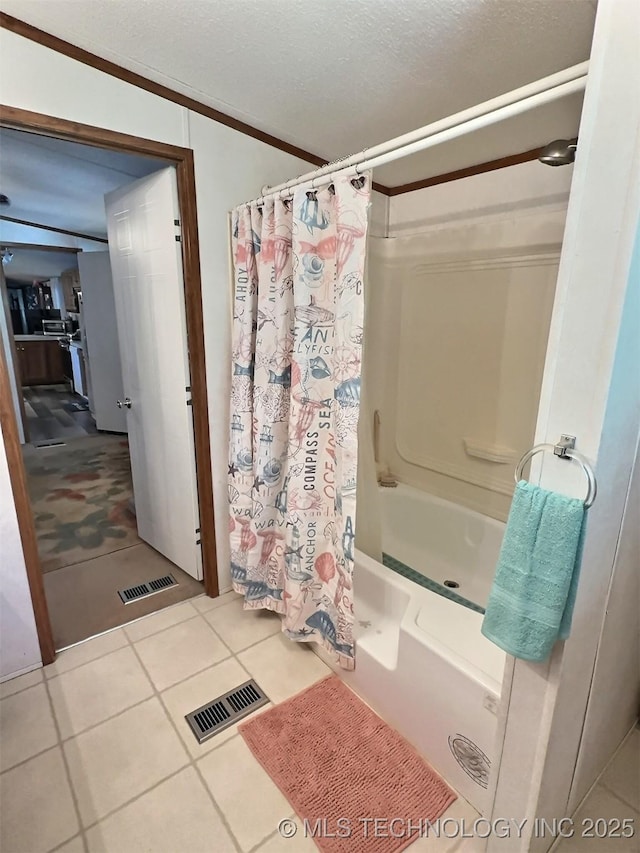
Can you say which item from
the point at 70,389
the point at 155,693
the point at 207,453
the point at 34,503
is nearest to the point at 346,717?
the point at 155,693

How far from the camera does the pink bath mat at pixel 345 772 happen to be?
1.31 metres

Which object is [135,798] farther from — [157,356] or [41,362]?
Result: [41,362]

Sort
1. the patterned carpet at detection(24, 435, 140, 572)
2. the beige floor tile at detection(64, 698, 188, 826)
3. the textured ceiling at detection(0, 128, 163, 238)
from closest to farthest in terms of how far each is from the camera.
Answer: the beige floor tile at detection(64, 698, 188, 826), the textured ceiling at detection(0, 128, 163, 238), the patterned carpet at detection(24, 435, 140, 572)

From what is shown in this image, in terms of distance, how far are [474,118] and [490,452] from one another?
160cm

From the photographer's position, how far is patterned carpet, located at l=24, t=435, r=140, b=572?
9.07ft

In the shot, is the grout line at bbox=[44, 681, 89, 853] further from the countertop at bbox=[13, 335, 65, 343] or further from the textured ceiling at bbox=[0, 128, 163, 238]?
the countertop at bbox=[13, 335, 65, 343]

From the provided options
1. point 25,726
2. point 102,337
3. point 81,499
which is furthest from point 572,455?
point 102,337

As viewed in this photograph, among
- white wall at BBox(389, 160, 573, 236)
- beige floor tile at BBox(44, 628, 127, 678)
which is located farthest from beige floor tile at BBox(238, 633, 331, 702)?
white wall at BBox(389, 160, 573, 236)

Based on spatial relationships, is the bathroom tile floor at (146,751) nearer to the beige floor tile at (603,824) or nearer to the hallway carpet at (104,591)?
the hallway carpet at (104,591)

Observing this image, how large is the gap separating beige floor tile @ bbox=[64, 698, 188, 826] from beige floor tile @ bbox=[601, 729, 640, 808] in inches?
Answer: 58.1

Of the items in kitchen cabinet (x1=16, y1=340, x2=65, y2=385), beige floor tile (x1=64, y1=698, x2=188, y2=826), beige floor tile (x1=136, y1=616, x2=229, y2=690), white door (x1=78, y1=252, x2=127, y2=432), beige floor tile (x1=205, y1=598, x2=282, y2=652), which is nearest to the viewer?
beige floor tile (x1=64, y1=698, x2=188, y2=826)

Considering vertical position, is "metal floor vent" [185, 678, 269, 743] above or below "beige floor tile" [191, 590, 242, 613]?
below

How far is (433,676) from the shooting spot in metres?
1.41

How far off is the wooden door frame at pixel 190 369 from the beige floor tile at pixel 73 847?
0.79 metres
